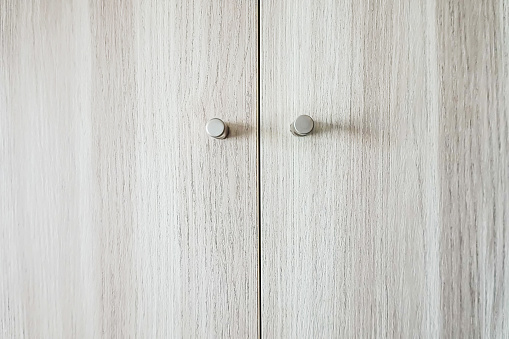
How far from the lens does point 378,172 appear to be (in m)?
0.43

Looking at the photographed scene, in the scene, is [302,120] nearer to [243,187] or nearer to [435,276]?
[243,187]

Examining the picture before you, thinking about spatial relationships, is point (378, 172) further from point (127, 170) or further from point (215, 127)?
→ point (127, 170)

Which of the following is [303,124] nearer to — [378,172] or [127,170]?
[378,172]

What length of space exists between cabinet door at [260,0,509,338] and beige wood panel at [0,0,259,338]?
0.11 feet

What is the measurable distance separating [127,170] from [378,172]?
0.99ft

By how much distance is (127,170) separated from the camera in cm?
45

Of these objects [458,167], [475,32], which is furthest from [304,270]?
[475,32]

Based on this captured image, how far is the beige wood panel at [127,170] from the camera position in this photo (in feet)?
1.42

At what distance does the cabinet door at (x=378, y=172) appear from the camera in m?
0.42

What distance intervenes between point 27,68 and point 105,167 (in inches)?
6.5

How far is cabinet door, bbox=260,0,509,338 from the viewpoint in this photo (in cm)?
42

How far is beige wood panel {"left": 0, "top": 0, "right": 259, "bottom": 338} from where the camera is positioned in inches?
17.1

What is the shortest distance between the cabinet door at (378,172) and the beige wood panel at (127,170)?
3 centimetres

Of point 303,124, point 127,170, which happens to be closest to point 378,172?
point 303,124
